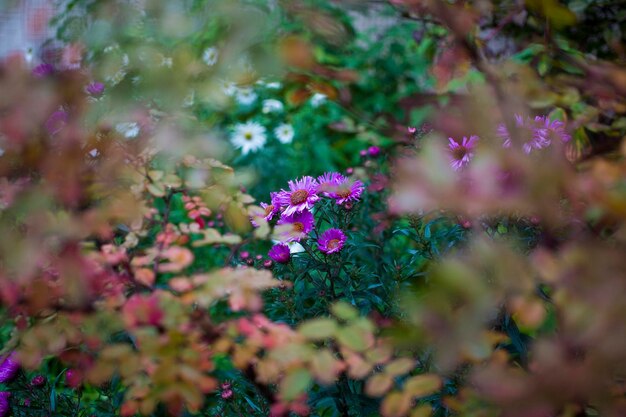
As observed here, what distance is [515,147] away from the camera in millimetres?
767

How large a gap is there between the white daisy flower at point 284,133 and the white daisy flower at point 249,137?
78mm

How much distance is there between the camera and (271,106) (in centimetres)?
338

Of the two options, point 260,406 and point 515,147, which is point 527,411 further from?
point 260,406

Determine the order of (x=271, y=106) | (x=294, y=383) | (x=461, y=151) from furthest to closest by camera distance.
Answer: (x=271, y=106) → (x=461, y=151) → (x=294, y=383)

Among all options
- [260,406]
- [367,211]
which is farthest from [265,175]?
[260,406]

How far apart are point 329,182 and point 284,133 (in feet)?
6.26

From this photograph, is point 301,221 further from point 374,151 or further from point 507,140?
point 374,151

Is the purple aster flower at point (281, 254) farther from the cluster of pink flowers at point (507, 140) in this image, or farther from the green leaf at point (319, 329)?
the green leaf at point (319, 329)

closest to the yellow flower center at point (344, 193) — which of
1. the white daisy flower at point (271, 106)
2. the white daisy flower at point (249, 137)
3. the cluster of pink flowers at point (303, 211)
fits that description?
the cluster of pink flowers at point (303, 211)

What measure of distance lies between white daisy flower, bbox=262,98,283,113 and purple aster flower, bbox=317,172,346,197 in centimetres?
187

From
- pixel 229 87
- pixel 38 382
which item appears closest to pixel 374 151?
pixel 229 87

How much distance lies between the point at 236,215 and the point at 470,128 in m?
0.47

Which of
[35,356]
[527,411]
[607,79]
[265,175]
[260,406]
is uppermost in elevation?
[607,79]

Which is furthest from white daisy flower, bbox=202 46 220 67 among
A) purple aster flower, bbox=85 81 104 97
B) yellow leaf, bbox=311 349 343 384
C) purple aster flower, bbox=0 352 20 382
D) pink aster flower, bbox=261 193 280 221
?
purple aster flower, bbox=0 352 20 382
